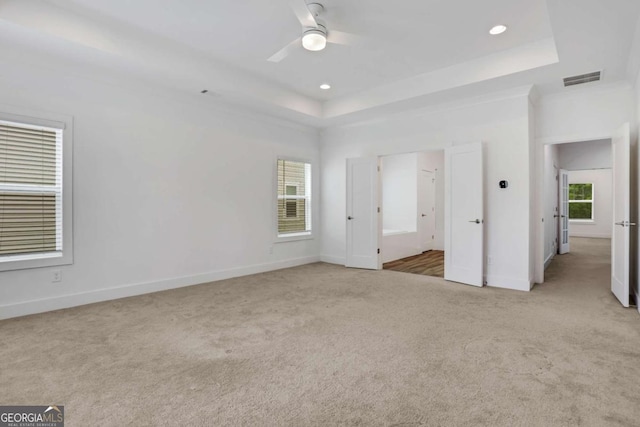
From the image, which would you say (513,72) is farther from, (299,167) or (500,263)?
(299,167)

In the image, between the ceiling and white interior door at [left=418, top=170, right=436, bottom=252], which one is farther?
white interior door at [left=418, top=170, right=436, bottom=252]

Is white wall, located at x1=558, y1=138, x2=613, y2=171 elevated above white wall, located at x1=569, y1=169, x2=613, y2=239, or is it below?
above

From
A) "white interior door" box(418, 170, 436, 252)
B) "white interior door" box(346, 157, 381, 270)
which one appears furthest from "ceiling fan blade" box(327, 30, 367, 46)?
"white interior door" box(418, 170, 436, 252)

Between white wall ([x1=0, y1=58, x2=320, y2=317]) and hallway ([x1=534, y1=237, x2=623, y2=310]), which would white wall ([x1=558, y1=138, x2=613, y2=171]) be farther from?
white wall ([x1=0, y1=58, x2=320, y2=317])

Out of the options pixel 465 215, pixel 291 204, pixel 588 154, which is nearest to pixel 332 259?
pixel 291 204

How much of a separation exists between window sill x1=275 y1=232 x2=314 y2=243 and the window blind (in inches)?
126

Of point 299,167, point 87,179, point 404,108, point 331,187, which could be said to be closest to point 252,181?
point 299,167

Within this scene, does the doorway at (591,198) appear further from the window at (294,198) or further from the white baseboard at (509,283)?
the window at (294,198)

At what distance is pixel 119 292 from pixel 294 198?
3.30 m

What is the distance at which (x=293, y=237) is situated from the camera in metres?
6.17

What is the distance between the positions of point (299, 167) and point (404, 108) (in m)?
2.27

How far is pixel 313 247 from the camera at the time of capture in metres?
6.62

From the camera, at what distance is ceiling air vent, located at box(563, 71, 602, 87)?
394 cm

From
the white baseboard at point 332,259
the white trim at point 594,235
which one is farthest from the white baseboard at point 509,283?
the white trim at point 594,235
